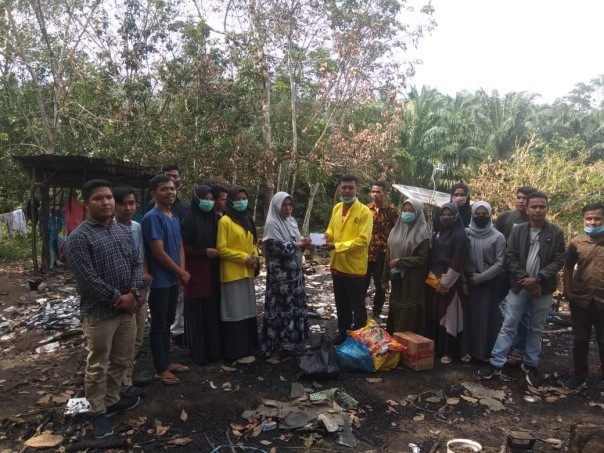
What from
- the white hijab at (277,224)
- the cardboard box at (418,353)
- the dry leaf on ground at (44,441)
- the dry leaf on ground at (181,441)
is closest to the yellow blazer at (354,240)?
the white hijab at (277,224)

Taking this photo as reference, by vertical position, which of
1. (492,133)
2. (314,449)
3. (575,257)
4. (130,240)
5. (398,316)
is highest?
(492,133)

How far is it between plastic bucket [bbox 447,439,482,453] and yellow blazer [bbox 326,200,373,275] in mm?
2049

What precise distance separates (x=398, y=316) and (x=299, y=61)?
968cm

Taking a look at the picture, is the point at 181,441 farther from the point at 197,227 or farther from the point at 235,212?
the point at 235,212

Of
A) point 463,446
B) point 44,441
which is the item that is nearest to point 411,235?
point 463,446

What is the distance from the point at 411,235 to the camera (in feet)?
15.4

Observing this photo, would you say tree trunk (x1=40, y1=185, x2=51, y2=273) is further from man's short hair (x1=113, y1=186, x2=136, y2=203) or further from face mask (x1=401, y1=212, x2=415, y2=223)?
face mask (x1=401, y1=212, x2=415, y2=223)

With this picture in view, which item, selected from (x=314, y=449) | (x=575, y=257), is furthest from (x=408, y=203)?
(x=314, y=449)

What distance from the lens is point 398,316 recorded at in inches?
191

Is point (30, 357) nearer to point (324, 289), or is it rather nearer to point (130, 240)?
point (130, 240)

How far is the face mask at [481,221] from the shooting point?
4570mm

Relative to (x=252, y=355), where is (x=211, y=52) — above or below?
above

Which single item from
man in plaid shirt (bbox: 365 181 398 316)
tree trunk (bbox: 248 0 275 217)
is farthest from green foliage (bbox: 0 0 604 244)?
man in plaid shirt (bbox: 365 181 398 316)

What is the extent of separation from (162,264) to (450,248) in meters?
2.94
